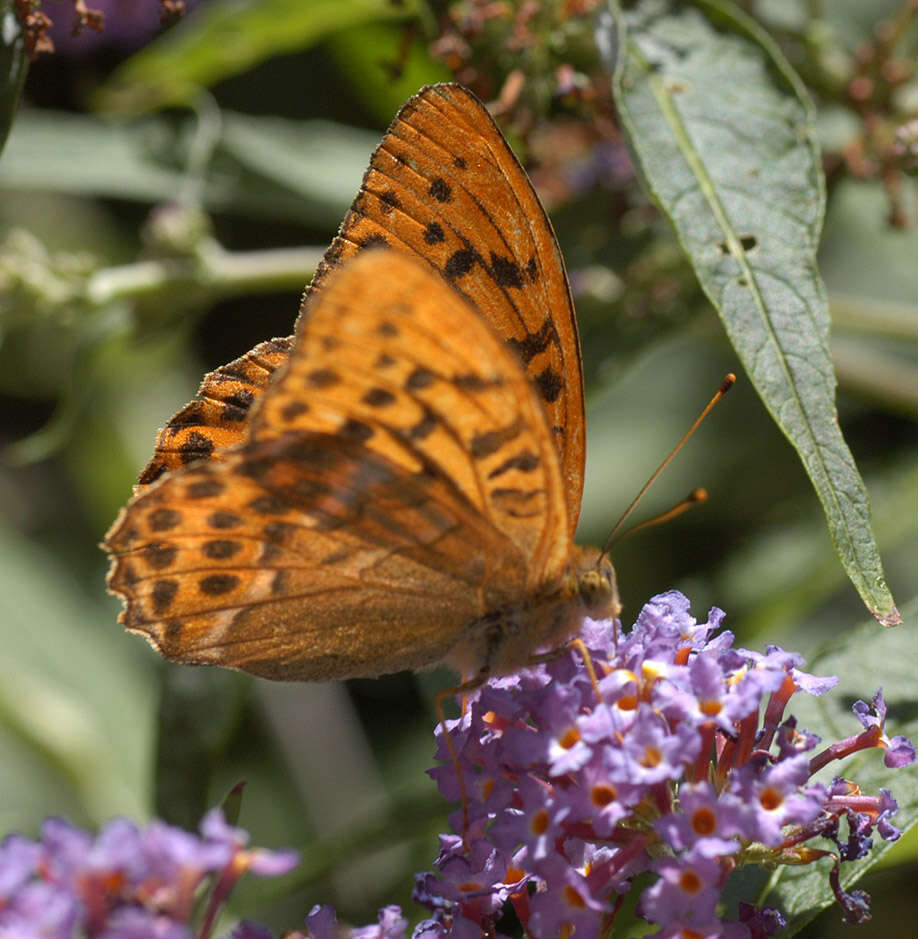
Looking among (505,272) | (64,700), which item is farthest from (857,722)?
(64,700)

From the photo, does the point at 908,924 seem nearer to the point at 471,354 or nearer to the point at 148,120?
the point at 471,354

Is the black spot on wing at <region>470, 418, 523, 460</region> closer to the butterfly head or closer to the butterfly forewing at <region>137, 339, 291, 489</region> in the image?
the butterfly head

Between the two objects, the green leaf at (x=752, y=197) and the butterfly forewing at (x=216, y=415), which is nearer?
the green leaf at (x=752, y=197)

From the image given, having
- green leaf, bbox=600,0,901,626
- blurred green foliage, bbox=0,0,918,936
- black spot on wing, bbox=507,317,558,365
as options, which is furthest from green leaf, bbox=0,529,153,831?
green leaf, bbox=600,0,901,626

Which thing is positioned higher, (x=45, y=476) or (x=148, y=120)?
(x=148, y=120)

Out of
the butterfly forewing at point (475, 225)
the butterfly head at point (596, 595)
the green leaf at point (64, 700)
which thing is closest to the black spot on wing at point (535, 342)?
the butterfly forewing at point (475, 225)

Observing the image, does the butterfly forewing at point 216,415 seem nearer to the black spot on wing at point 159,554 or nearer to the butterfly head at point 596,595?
the black spot on wing at point 159,554

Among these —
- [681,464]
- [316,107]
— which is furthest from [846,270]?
[316,107]

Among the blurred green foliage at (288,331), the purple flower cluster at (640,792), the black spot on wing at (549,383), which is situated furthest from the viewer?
the blurred green foliage at (288,331)
